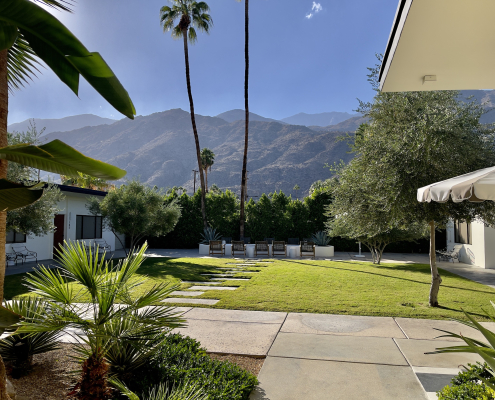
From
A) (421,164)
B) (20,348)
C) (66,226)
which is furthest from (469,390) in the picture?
(66,226)

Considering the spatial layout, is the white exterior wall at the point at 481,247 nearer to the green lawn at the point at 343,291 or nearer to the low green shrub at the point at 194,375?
the green lawn at the point at 343,291

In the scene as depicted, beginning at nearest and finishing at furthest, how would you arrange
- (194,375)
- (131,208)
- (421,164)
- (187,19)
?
(194,375), (421,164), (131,208), (187,19)

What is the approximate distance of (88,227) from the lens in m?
19.1

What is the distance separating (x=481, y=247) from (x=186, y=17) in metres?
20.5

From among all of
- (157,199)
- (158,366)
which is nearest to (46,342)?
(158,366)

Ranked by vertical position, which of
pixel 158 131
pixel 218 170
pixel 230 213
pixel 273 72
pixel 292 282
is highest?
pixel 273 72

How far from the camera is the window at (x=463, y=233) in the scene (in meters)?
15.1

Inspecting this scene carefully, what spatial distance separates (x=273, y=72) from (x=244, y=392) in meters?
142

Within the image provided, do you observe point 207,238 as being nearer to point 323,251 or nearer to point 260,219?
point 260,219

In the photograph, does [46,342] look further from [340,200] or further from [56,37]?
[340,200]

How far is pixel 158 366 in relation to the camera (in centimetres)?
354

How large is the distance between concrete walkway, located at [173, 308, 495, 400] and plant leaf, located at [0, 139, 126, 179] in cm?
270

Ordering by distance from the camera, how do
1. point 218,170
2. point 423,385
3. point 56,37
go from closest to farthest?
1. point 56,37
2. point 423,385
3. point 218,170

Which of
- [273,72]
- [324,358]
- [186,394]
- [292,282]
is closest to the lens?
[186,394]
